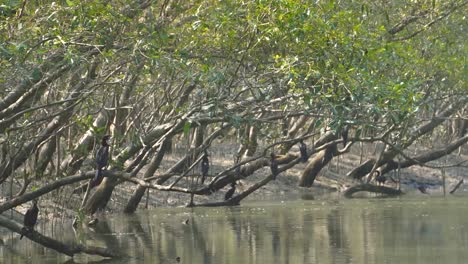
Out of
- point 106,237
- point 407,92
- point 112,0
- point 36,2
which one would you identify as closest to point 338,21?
point 407,92

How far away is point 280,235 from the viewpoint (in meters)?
20.7

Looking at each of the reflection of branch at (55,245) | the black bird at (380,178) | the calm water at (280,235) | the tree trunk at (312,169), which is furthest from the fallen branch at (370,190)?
the reflection of branch at (55,245)

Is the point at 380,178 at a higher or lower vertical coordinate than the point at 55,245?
higher

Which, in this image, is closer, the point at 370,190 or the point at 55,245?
the point at 55,245

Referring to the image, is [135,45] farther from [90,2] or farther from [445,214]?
[445,214]

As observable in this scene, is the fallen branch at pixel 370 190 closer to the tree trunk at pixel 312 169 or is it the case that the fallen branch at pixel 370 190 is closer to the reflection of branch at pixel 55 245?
the tree trunk at pixel 312 169

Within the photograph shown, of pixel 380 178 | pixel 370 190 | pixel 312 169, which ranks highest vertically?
pixel 312 169

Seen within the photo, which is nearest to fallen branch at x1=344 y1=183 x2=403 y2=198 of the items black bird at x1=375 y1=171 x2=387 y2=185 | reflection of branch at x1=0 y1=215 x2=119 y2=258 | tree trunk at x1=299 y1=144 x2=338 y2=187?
black bird at x1=375 y1=171 x2=387 y2=185

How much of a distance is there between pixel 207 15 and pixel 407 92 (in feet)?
12.4

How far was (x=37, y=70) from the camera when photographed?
13.6 meters

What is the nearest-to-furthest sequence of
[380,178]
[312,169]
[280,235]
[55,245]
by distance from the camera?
[55,245], [280,235], [380,178], [312,169]

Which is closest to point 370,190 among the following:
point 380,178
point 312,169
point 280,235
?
point 380,178

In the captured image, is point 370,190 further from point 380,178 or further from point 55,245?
point 55,245

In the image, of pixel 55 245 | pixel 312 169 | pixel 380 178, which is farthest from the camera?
pixel 312 169
